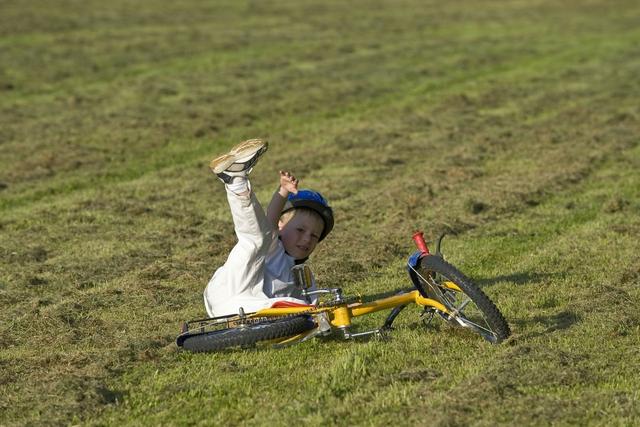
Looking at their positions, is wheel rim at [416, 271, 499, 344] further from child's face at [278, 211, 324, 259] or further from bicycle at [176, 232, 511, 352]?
child's face at [278, 211, 324, 259]

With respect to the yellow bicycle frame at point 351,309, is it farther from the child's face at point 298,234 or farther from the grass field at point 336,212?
the child's face at point 298,234

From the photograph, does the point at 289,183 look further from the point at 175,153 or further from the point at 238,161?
the point at 175,153

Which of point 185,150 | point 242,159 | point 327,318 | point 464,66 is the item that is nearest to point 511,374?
point 327,318

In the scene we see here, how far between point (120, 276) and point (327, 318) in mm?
3557

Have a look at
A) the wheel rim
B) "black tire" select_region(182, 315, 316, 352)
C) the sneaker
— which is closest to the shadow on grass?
the wheel rim

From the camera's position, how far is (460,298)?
324 inches

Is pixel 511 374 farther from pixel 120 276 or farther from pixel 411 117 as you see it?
pixel 411 117

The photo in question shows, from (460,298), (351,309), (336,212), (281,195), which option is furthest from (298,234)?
(336,212)

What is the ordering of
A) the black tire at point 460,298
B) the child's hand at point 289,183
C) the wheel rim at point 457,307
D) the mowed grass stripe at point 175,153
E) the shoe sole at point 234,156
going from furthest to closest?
1. the mowed grass stripe at point 175,153
2. the child's hand at point 289,183
3. the shoe sole at point 234,156
4. the wheel rim at point 457,307
5. the black tire at point 460,298

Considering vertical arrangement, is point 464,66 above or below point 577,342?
below

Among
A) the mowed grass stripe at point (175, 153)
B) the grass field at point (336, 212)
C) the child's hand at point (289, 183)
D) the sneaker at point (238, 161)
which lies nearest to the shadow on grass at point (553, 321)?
the grass field at point (336, 212)

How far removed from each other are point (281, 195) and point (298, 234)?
655 mm

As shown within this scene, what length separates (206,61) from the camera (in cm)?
3094

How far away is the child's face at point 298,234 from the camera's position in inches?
360
